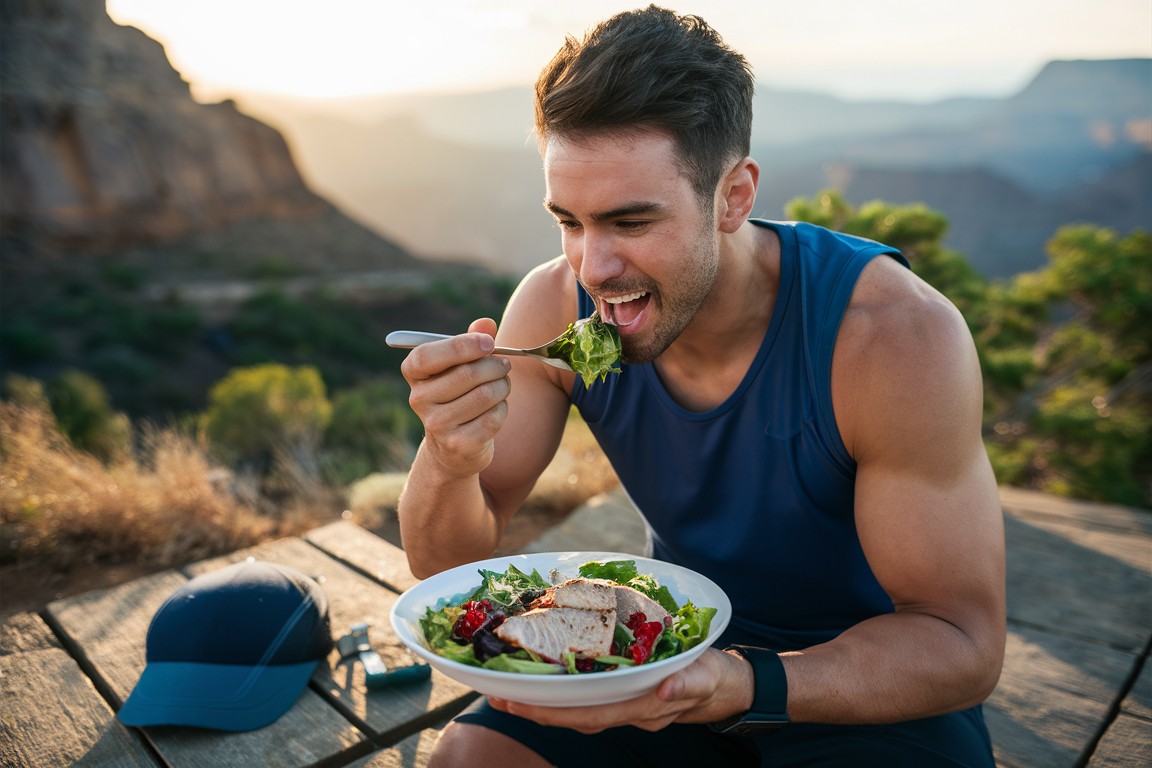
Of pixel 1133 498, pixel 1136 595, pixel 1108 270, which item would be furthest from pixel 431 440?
pixel 1108 270

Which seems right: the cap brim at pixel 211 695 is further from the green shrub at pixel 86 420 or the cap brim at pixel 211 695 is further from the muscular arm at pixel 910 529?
the green shrub at pixel 86 420

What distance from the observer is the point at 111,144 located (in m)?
35.9

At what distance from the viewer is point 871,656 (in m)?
1.83

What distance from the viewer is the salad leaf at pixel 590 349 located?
215cm

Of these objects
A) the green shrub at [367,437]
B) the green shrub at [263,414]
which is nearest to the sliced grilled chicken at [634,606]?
the green shrub at [367,437]

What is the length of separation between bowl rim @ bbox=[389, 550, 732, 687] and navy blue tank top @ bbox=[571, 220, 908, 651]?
1.22ft

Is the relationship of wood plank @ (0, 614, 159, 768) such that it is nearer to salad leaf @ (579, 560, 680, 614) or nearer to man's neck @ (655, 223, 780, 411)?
salad leaf @ (579, 560, 680, 614)

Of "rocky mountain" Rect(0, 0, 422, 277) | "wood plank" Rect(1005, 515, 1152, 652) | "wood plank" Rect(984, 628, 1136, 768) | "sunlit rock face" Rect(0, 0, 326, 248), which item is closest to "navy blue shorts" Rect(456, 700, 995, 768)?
"wood plank" Rect(984, 628, 1136, 768)

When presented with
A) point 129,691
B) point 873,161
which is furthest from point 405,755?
point 873,161

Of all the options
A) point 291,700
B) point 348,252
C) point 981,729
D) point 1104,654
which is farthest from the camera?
point 348,252

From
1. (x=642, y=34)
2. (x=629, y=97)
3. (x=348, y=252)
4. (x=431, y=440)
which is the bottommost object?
(x=348, y=252)

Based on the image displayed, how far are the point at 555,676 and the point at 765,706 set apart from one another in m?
0.57

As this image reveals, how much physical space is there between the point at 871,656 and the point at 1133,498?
17.5ft

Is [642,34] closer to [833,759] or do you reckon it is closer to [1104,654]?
[833,759]
